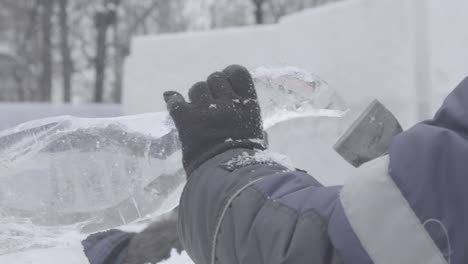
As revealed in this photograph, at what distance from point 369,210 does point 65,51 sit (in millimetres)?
20233

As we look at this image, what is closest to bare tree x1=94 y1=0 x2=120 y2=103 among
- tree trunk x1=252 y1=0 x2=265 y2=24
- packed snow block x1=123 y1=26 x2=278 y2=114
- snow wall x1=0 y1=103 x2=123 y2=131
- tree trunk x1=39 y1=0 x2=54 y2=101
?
tree trunk x1=39 y1=0 x2=54 y2=101

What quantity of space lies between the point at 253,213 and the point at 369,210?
19cm

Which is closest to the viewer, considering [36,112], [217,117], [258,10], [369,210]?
[369,210]

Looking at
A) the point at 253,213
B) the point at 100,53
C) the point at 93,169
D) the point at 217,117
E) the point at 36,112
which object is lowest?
the point at 36,112

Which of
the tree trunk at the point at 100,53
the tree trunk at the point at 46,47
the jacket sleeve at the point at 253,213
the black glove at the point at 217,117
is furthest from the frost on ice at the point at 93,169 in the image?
the tree trunk at the point at 46,47

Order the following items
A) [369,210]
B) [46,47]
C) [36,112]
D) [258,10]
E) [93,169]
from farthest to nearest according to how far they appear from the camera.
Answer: [258,10] → [46,47] → [36,112] → [93,169] → [369,210]

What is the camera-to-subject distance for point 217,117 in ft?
3.91

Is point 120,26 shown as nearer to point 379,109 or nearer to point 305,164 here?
point 305,164

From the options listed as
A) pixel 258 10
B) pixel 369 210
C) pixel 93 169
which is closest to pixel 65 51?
pixel 258 10

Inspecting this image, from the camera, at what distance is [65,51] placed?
798 inches

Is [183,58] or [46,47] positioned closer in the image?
[183,58]

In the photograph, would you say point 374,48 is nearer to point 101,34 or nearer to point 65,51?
point 101,34

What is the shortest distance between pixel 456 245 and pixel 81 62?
74.3 feet

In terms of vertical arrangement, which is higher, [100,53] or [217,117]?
[217,117]
